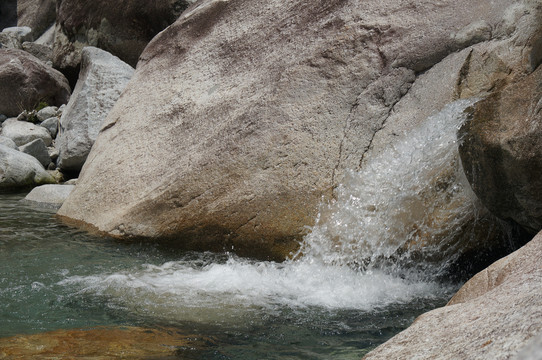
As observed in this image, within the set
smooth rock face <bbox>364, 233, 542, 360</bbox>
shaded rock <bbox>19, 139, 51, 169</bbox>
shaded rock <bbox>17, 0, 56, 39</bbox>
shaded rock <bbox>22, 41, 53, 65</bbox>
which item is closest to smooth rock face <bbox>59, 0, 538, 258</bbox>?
smooth rock face <bbox>364, 233, 542, 360</bbox>

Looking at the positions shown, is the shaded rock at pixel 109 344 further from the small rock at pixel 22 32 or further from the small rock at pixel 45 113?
the small rock at pixel 22 32

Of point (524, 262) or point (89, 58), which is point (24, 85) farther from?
point (524, 262)

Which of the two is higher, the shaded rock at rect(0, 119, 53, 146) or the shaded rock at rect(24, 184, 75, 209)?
the shaded rock at rect(0, 119, 53, 146)

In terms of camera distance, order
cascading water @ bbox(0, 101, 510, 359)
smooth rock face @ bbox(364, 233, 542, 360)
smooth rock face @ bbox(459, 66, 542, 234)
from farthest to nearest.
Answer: smooth rock face @ bbox(459, 66, 542, 234), cascading water @ bbox(0, 101, 510, 359), smooth rock face @ bbox(364, 233, 542, 360)

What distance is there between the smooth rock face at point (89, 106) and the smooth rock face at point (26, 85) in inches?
138

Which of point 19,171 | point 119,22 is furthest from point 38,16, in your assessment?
point 19,171

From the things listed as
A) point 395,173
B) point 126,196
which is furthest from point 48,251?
point 395,173

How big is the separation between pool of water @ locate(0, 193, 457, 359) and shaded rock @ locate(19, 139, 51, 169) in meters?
5.21

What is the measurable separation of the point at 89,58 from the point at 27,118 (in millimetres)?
3328

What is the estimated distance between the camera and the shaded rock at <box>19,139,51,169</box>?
31.8ft

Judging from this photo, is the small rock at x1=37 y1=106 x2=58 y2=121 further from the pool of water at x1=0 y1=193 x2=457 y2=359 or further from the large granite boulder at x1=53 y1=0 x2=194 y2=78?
the pool of water at x1=0 y1=193 x2=457 y2=359

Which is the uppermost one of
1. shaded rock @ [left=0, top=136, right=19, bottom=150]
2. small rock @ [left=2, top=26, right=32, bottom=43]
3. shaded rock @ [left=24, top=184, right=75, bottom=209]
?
small rock @ [left=2, top=26, right=32, bottom=43]

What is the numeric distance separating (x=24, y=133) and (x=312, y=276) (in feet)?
27.1

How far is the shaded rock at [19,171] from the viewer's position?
8242 mm
